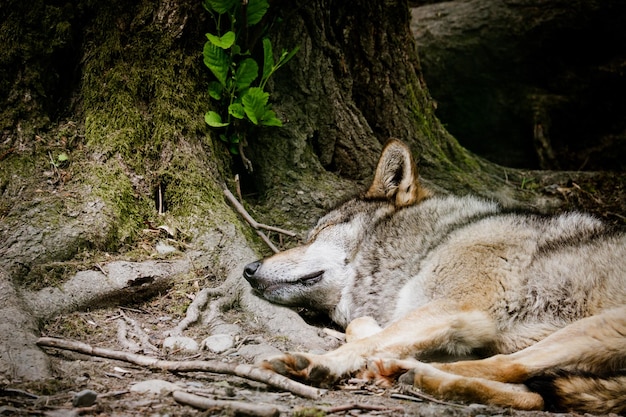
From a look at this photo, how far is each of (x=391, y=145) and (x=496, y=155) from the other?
5.78 metres

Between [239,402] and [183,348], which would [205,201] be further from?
[239,402]

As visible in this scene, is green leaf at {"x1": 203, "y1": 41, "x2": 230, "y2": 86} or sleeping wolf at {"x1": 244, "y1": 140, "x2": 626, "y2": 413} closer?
sleeping wolf at {"x1": 244, "y1": 140, "x2": 626, "y2": 413}

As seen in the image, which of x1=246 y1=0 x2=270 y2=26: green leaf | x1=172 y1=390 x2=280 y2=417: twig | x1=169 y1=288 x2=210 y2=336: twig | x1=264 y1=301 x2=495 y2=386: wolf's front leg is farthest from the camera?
x1=246 y1=0 x2=270 y2=26: green leaf

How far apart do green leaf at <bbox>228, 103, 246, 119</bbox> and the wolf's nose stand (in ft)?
4.03

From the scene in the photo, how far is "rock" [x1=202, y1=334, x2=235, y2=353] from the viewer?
3397mm

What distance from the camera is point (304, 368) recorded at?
116 inches

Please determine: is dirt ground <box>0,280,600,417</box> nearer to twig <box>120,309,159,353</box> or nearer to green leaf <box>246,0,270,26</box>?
twig <box>120,309,159,353</box>

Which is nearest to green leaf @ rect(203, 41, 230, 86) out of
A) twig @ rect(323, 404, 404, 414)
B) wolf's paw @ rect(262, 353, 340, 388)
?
wolf's paw @ rect(262, 353, 340, 388)

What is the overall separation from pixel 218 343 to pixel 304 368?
2.31 ft

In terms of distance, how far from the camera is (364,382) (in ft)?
10.1

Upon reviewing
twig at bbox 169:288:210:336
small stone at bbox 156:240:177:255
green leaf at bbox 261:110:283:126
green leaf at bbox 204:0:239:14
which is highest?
green leaf at bbox 204:0:239:14

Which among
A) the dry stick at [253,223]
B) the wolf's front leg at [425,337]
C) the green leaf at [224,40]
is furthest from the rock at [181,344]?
the green leaf at [224,40]

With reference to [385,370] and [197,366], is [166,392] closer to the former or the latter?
[197,366]

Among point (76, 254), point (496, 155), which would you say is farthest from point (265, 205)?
point (496, 155)
